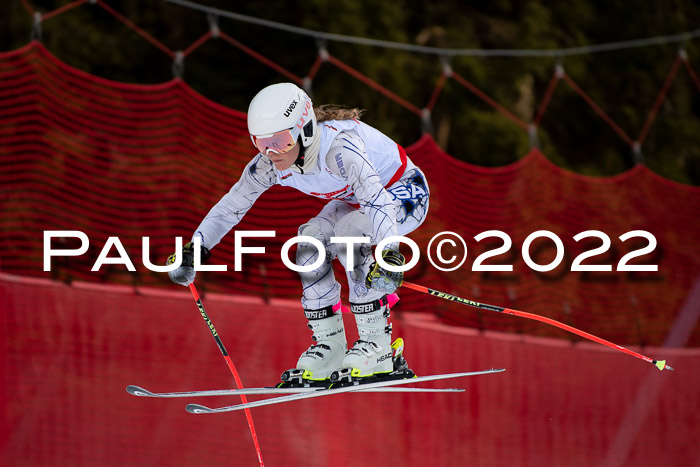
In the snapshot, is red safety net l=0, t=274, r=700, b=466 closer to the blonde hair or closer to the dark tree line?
the blonde hair

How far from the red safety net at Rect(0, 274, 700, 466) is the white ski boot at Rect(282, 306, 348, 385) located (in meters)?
1.88

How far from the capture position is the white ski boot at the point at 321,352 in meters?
5.02

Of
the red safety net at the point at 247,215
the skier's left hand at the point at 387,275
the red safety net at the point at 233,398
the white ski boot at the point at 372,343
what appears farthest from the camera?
the red safety net at the point at 247,215

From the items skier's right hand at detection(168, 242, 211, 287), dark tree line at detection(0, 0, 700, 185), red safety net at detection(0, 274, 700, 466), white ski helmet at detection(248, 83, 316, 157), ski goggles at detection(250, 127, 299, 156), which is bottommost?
red safety net at detection(0, 274, 700, 466)

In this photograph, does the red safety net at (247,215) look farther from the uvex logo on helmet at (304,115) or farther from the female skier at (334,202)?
the uvex logo on helmet at (304,115)

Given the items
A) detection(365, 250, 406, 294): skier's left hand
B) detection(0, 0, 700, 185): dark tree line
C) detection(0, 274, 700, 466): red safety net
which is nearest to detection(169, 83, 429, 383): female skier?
detection(365, 250, 406, 294): skier's left hand

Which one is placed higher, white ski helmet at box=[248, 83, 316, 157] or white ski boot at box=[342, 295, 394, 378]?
white ski helmet at box=[248, 83, 316, 157]

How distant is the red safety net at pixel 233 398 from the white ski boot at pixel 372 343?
2.04m

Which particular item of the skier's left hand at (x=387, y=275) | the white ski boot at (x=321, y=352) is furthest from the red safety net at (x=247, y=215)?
the skier's left hand at (x=387, y=275)

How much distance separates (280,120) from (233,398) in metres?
3.08

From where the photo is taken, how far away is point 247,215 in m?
7.98

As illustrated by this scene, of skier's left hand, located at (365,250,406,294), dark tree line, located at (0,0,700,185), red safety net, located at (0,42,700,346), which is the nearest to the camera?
skier's left hand, located at (365,250,406,294)

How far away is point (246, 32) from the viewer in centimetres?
1382

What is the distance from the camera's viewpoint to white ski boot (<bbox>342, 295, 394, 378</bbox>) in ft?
16.3
